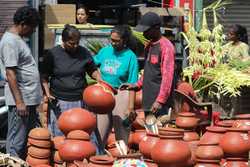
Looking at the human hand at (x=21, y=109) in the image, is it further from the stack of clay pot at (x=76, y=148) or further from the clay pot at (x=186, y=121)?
the clay pot at (x=186, y=121)

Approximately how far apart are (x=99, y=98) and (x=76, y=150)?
100 centimetres

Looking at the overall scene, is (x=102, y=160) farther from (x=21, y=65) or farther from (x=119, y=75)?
(x=119, y=75)

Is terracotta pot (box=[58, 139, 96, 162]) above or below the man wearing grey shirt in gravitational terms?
below

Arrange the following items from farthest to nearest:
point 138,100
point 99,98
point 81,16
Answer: point 81,16 → point 138,100 → point 99,98

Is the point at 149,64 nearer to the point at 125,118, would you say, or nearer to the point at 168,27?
the point at 125,118

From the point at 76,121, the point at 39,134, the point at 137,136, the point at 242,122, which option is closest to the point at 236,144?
the point at 242,122

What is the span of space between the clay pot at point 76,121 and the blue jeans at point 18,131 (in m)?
0.39

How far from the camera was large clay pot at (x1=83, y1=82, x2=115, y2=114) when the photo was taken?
7246 mm

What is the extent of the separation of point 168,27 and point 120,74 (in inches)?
120

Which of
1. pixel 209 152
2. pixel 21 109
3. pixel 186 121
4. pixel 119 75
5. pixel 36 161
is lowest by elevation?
pixel 36 161

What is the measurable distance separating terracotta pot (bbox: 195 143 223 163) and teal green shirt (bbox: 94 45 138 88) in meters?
1.90

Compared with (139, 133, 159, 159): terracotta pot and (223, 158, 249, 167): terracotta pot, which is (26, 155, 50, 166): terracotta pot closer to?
(139, 133, 159, 159): terracotta pot

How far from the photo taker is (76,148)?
21.0 ft

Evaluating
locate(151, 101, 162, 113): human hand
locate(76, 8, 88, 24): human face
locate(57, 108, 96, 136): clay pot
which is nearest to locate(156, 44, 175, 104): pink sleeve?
locate(151, 101, 162, 113): human hand
